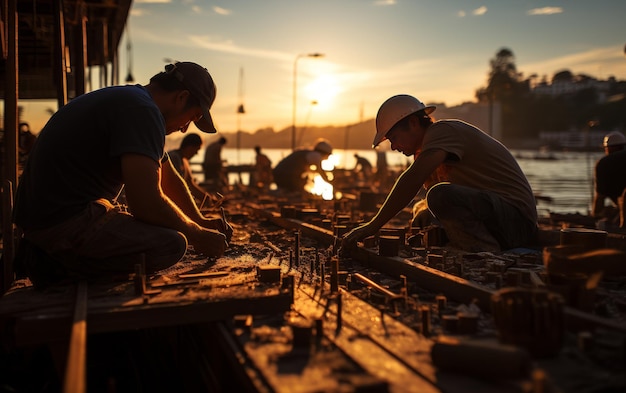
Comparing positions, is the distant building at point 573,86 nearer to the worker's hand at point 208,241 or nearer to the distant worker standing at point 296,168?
the distant worker standing at point 296,168

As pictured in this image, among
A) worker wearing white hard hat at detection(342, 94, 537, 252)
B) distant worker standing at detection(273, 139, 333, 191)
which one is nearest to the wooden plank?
worker wearing white hard hat at detection(342, 94, 537, 252)

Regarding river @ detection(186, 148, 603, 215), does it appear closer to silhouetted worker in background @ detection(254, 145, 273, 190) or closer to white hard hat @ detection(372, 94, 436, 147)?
silhouetted worker in background @ detection(254, 145, 273, 190)

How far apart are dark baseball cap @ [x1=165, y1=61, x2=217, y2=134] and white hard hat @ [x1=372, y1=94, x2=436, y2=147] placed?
180 centimetres

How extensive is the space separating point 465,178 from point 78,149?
333 centimetres

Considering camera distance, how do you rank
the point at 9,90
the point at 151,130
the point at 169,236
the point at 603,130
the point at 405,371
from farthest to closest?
the point at 603,130
the point at 9,90
the point at 169,236
the point at 151,130
the point at 405,371

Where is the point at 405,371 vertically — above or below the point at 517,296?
below

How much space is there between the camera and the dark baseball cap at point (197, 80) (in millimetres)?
3725

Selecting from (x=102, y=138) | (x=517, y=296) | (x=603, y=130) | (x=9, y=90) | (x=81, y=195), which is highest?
(x=603, y=130)

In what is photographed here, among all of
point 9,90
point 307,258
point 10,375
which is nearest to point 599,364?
point 307,258

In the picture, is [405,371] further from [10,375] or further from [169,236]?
[10,375]

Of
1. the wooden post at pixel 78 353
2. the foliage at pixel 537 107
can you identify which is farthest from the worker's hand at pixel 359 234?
the foliage at pixel 537 107

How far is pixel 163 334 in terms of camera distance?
4.14m

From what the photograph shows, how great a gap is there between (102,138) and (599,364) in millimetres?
2920

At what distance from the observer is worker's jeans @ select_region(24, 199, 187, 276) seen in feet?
11.1
